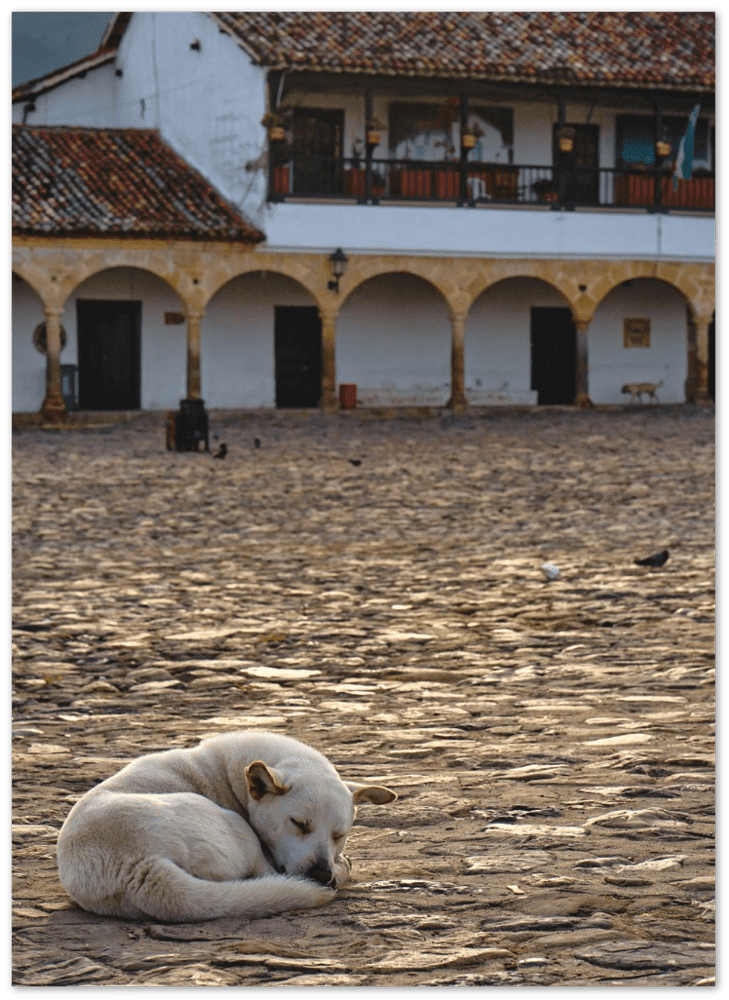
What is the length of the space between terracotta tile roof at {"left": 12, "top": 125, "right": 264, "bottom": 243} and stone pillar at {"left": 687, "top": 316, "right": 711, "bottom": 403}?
891 centimetres

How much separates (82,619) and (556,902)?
4776 mm

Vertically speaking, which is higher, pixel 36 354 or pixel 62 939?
pixel 36 354

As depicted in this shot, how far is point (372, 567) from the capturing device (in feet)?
32.4

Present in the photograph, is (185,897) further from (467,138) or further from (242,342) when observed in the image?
(242,342)

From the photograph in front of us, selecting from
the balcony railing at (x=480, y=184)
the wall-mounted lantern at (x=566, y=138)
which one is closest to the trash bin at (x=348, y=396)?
the balcony railing at (x=480, y=184)

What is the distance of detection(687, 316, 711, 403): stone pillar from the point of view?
30.1 metres

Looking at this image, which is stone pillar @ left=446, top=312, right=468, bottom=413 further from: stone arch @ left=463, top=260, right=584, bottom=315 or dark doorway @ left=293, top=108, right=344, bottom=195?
dark doorway @ left=293, top=108, right=344, bottom=195

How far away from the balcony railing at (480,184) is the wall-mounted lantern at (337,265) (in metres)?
0.99

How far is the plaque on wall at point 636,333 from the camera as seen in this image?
31312 mm

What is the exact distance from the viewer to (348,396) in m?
28.6

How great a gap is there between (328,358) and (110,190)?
4.73 metres

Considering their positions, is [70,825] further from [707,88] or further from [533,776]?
[707,88]

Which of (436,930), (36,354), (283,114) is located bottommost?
(436,930)

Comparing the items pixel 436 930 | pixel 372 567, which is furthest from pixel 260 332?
pixel 436 930
